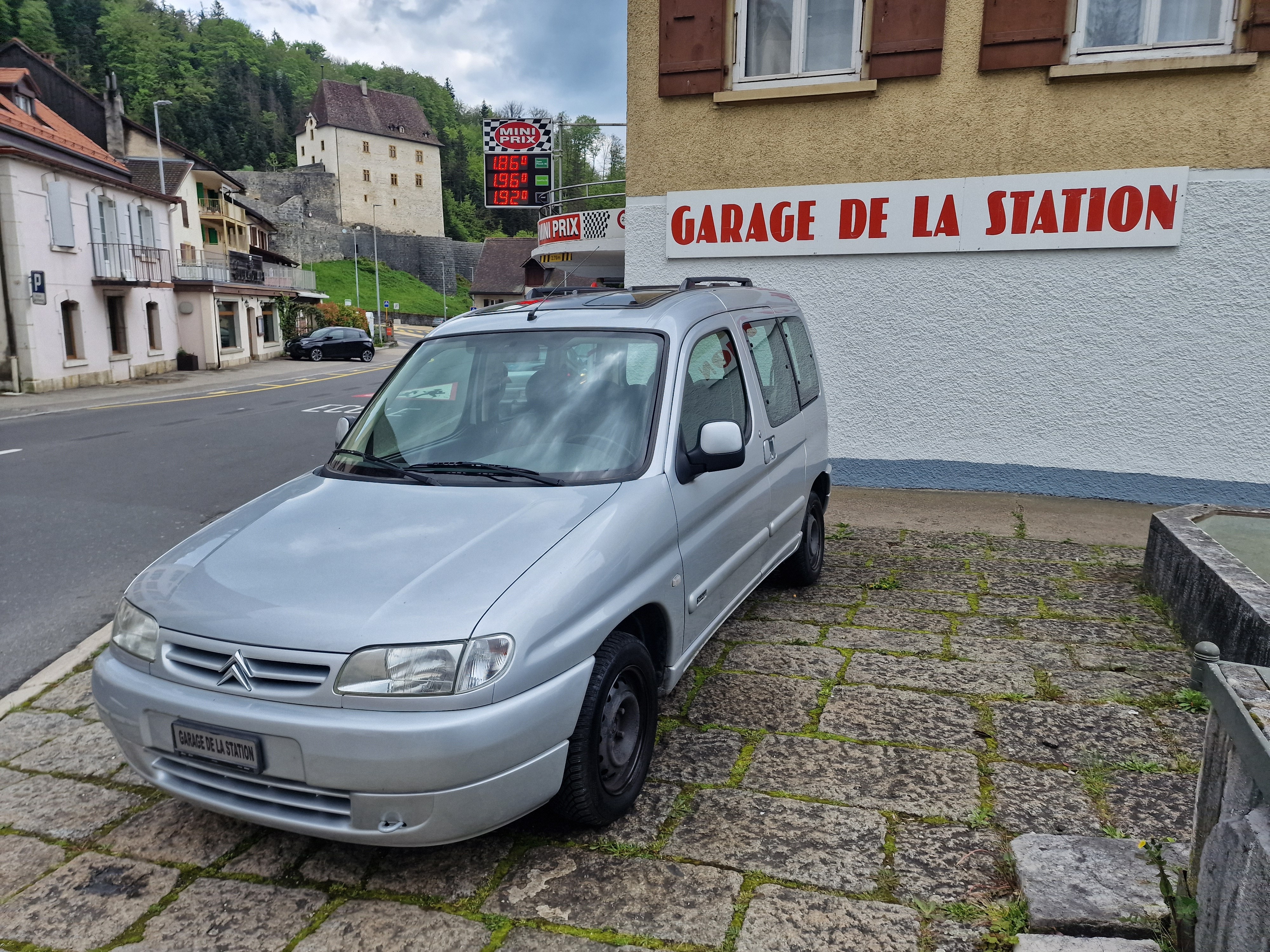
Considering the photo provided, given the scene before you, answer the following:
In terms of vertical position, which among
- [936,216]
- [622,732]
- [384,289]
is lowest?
[622,732]

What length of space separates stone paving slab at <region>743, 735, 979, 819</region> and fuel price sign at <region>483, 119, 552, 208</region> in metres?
16.0

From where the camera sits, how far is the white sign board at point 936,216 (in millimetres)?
8047

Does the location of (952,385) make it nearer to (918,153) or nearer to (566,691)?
(918,153)

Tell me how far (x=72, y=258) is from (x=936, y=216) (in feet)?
91.9

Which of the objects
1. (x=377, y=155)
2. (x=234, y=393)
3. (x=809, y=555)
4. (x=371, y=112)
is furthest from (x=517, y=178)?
(x=371, y=112)

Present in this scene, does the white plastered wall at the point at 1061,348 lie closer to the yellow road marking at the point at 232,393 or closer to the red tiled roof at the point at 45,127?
the yellow road marking at the point at 232,393

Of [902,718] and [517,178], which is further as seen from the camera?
[517,178]

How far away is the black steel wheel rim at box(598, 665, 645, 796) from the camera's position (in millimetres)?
3137

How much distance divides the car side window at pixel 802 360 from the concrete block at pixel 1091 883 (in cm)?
319

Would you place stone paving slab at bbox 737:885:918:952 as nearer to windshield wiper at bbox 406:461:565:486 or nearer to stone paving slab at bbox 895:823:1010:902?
stone paving slab at bbox 895:823:1010:902

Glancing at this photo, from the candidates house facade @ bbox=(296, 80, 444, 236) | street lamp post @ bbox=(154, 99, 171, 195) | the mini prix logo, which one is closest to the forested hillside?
house facade @ bbox=(296, 80, 444, 236)

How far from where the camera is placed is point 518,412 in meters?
3.93

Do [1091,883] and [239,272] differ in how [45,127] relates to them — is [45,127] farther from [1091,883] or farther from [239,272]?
[1091,883]

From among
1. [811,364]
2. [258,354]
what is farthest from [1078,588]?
[258,354]
